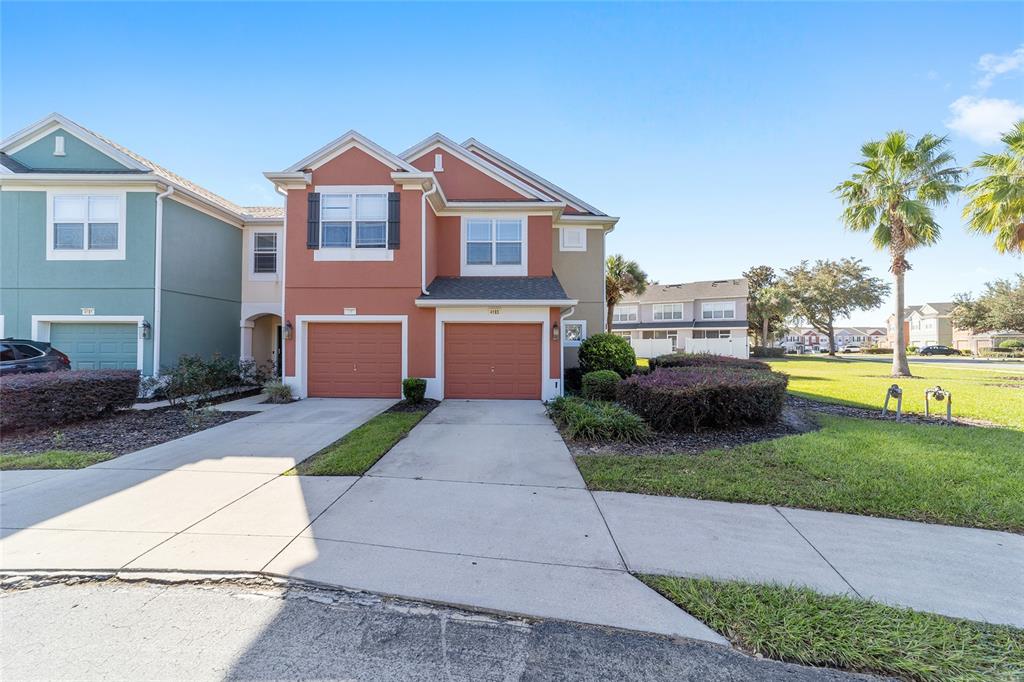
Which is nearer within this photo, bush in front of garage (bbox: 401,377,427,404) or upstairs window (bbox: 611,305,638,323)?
bush in front of garage (bbox: 401,377,427,404)

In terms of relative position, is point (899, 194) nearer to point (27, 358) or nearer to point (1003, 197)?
point (1003, 197)

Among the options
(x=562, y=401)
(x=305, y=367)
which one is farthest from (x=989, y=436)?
(x=305, y=367)

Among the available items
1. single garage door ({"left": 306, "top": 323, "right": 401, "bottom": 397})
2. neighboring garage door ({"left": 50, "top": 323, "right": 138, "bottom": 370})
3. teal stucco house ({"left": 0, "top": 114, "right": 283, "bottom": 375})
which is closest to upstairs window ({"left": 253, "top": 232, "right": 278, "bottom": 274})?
teal stucco house ({"left": 0, "top": 114, "right": 283, "bottom": 375})

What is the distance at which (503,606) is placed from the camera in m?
2.90

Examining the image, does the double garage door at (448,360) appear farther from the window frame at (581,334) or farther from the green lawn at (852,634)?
the green lawn at (852,634)

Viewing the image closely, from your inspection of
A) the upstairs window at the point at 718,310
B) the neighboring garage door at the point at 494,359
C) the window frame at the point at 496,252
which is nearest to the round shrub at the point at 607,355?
the neighboring garage door at the point at 494,359

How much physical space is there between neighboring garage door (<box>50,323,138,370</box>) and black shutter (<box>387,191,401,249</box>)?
25.1ft

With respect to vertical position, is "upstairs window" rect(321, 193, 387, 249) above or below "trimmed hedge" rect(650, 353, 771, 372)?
above

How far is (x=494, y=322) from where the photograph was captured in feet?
38.5

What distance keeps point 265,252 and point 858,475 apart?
17.0 meters

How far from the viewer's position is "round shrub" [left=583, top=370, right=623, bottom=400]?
10.6 metres

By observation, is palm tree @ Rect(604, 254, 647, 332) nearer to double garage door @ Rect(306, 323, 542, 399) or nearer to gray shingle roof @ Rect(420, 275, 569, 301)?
gray shingle roof @ Rect(420, 275, 569, 301)

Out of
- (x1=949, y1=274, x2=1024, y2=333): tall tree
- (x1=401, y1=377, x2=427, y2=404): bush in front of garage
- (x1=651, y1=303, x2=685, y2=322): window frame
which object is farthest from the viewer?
(x1=651, y1=303, x2=685, y2=322): window frame

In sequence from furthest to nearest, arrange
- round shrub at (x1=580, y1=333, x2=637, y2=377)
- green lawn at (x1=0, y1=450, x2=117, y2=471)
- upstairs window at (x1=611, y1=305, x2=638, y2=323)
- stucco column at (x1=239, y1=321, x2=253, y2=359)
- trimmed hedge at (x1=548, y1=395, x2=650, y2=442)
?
upstairs window at (x1=611, y1=305, x2=638, y2=323)
stucco column at (x1=239, y1=321, x2=253, y2=359)
round shrub at (x1=580, y1=333, x2=637, y2=377)
trimmed hedge at (x1=548, y1=395, x2=650, y2=442)
green lawn at (x1=0, y1=450, x2=117, y2=471)
